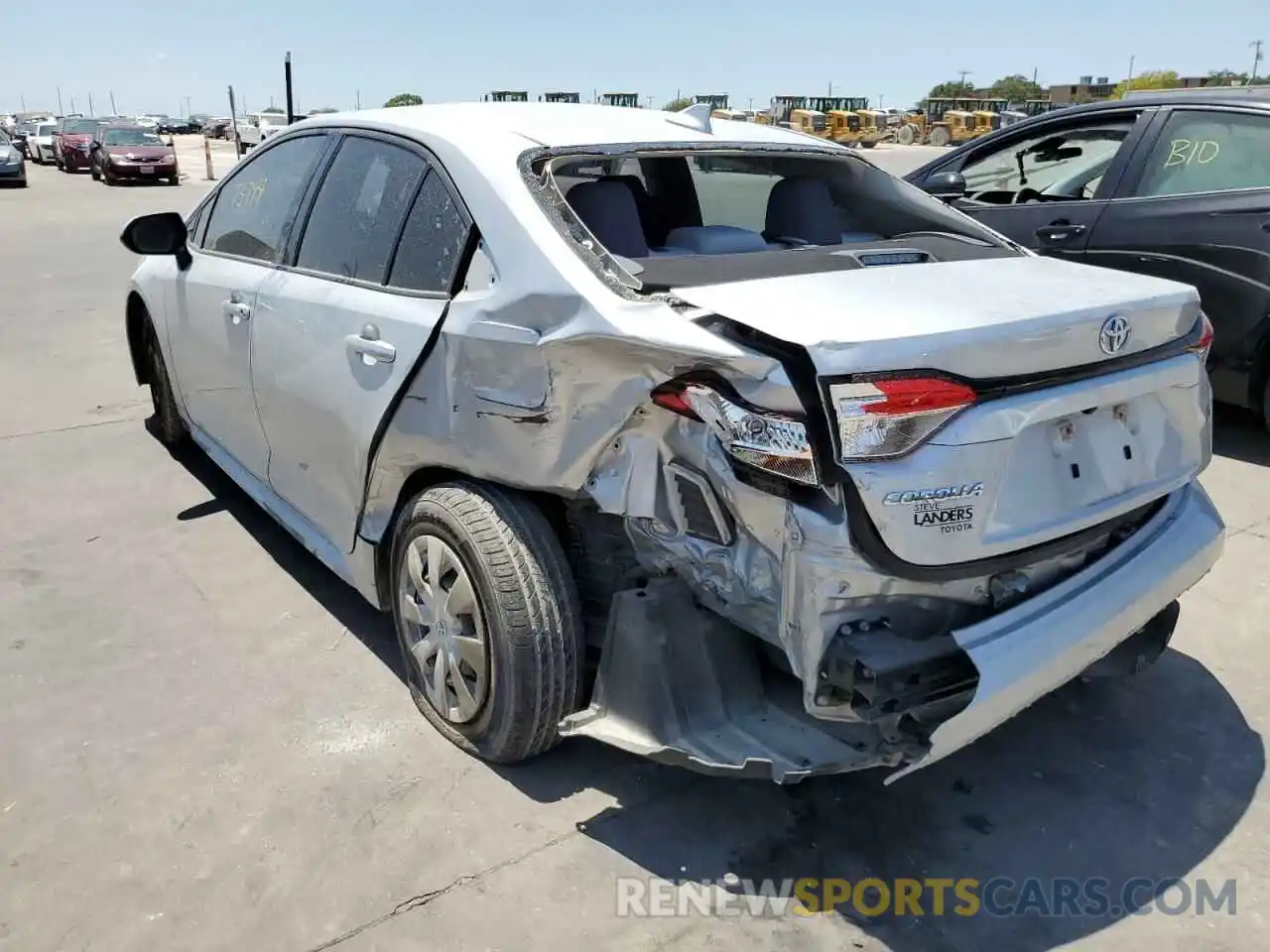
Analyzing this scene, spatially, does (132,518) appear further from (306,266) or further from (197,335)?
(306,266)

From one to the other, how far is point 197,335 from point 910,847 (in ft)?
10.6

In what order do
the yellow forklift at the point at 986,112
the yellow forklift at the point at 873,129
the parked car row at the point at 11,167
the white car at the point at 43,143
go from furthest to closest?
the yellow forklift at the point at 873,129 < the yellow forklift at the point at 986,112 < the white car at the point at 43,143 < the parked car row at the point at 11,167

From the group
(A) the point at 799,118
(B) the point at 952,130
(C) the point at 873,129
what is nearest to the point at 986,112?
(B) the point at 952,130

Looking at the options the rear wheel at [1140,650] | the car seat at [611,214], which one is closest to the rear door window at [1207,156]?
the rear wheel at [1140,650]

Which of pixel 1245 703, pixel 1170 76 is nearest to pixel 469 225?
pixel 1245 703

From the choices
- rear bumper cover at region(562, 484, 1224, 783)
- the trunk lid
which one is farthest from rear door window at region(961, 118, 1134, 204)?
rear bumper cover at region(562, 484, 1224, 783)

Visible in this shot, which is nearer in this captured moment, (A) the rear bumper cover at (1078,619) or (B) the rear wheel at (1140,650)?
(A) the rear bumper cover at (1078,619)

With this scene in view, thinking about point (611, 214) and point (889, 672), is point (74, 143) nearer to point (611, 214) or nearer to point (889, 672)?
point (611, 214)

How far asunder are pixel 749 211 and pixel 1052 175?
126 inches

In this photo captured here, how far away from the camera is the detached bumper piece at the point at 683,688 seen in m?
2.38

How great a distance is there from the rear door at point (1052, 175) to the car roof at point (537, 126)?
8.68 feet

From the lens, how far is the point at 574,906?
2.34 meters

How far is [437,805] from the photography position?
267 centimetres

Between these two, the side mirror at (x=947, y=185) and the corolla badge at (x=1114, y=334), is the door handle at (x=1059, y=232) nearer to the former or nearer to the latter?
the side mirror at (x=947, y=185)
